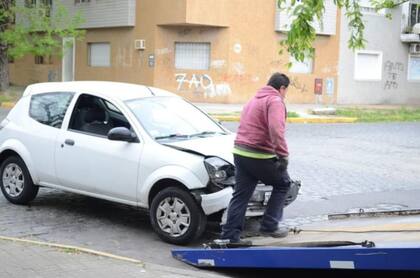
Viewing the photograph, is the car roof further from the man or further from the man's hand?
the man's hand

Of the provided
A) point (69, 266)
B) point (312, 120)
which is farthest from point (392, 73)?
point (69, 266)

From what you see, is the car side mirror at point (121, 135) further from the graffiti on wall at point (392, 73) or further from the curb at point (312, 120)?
the graffiti on wall at point (392, 73)

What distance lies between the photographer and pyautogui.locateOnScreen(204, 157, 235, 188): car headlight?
6.62 meters

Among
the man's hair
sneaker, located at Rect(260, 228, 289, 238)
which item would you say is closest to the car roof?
the man's hair

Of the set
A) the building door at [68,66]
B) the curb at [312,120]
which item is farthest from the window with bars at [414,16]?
the building door at [68,66]

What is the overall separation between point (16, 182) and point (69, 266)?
9.71 ft

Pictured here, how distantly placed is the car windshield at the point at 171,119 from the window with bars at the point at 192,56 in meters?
20.2

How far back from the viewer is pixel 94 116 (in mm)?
7793

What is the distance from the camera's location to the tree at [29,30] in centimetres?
2494

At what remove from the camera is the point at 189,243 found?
6.70m

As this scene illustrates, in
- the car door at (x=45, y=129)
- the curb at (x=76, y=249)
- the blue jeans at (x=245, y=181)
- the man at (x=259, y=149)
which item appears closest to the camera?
the curb at (x=76, y=249)

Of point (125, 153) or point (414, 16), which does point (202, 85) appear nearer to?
point (414, 16)

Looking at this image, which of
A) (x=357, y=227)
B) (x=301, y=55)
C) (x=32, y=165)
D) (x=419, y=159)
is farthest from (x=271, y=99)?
(x=419, y=159)

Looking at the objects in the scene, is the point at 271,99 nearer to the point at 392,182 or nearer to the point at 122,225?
the point at 122,225
